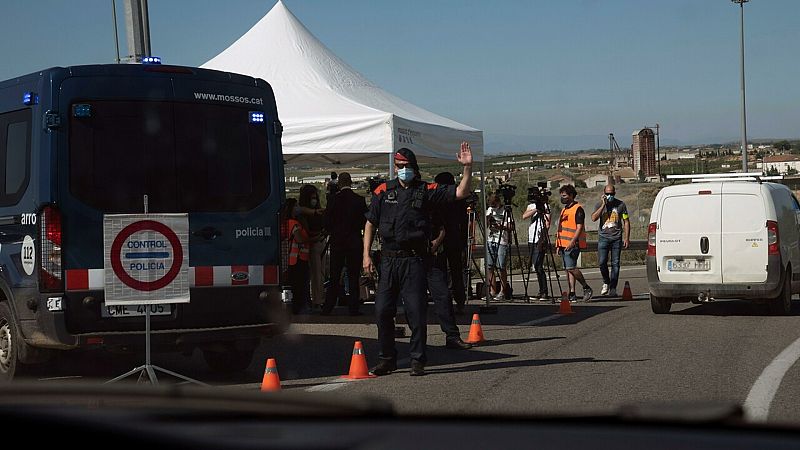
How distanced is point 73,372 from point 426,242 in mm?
3524

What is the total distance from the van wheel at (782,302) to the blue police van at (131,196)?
852 centimetres

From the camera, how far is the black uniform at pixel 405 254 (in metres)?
10.2

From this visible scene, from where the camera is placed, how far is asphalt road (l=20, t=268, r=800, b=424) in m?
8.69

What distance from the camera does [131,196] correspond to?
29.9 feet

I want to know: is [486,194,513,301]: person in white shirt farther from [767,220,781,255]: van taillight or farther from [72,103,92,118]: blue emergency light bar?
[72,103,92,118]: blue emergency light bar

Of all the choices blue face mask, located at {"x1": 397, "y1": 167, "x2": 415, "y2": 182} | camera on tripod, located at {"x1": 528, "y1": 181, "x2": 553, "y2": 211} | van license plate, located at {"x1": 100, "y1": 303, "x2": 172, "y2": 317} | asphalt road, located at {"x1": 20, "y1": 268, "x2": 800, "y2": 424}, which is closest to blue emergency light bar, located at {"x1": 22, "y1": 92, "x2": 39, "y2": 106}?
van license plate, located at {"x1": 100, "y1": 303, "x2": 172, "y2": 317}

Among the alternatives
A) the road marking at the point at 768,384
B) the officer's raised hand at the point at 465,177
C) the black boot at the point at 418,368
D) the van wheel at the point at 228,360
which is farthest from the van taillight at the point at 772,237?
the van wheel at the point at 228,360

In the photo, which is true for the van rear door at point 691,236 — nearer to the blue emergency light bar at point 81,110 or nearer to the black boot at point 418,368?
the black boot at point 418,368

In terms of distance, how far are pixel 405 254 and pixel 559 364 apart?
1780 mm

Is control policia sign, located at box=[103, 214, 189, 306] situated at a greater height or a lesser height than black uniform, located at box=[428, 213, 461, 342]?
greater

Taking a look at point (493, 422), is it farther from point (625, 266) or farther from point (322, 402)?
point (625, 266)

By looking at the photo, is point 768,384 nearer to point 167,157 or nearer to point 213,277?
point 213,277

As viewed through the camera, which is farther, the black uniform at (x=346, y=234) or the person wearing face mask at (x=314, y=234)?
the person wearing face mask at (x=314, y=234)

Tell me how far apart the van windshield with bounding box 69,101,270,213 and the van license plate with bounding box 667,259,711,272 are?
777 centimetres
